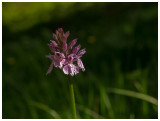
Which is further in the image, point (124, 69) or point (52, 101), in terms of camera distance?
point (124, 69)

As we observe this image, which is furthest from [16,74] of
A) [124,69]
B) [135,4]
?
[135,4]

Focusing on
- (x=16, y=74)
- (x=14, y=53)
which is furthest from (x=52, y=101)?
(x=14, y=53)

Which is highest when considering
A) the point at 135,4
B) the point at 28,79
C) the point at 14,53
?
the point at 135,4

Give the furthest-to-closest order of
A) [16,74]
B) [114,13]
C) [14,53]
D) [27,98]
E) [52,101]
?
[114,13], [14,53], [16,74], [27,98], [52,101]

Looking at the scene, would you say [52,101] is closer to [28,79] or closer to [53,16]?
[28,79]

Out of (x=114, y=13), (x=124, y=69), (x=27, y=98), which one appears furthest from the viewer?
(x=114, y=13)

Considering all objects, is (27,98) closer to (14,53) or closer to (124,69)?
(124,69)

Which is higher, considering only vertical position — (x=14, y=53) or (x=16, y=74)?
(x=14, y=53)
